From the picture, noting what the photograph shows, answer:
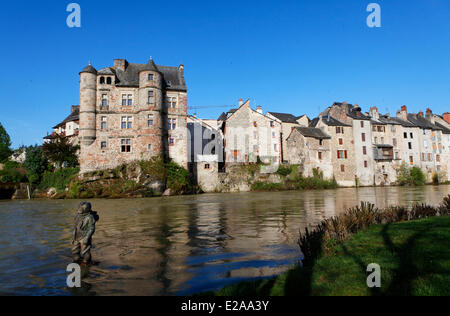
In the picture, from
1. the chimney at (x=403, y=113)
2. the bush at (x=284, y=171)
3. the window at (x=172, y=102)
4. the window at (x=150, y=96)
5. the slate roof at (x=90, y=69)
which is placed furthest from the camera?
the chimney at (x=403, y=113)

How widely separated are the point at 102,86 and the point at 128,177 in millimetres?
14322

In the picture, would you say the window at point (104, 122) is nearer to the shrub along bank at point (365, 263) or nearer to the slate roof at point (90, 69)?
the slate roof at point (90, 69)

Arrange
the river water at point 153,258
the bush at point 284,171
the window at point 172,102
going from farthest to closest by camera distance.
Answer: the bush at point 284,171
the window at point 172,102
the river water at point 153,258

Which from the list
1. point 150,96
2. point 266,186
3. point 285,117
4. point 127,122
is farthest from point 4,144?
point 285,117

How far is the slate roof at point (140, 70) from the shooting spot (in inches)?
1703

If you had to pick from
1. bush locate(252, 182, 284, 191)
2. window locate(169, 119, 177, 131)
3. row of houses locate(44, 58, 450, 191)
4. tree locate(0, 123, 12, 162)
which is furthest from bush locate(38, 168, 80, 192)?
bush locate(252, 182, 284, 191)

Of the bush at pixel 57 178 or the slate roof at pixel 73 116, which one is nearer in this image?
the bush at pixel 57 178

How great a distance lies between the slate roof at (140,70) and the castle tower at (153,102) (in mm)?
985

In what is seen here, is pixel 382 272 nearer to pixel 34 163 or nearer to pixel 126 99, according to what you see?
pixel 126 99

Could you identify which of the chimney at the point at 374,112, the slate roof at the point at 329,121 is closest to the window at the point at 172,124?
the slate roof at the point at 329,121

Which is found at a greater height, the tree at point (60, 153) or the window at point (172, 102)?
the window at point (172, 102)
